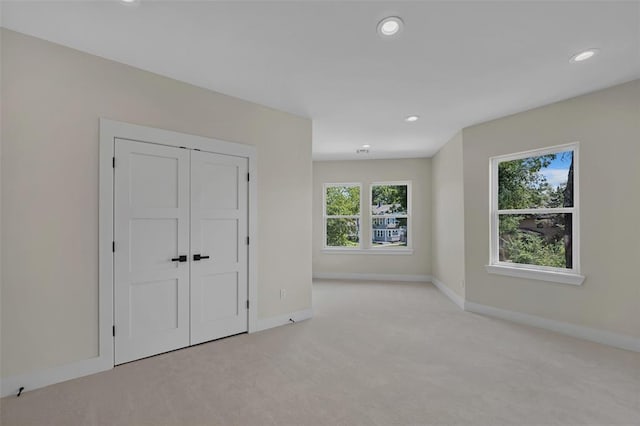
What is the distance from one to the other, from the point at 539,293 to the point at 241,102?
13.8ft

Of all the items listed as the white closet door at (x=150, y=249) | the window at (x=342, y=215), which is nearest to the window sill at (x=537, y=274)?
the window at (x=342, y=215)

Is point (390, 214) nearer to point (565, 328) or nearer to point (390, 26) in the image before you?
point (565, 328)

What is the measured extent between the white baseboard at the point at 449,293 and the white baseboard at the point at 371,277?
0.28 meters

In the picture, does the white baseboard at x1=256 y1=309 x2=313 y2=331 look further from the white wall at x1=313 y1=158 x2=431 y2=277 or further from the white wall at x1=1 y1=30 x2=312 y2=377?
the white wall at x1=313 y1=158 x2=431 y2=277

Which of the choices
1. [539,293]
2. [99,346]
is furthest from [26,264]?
[539,293]

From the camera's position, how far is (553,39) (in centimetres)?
236

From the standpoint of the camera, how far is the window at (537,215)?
11.9 feet

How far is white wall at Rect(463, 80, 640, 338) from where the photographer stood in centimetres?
312

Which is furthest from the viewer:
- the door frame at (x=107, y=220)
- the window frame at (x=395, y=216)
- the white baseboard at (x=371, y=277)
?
the window frame at (x=395, y=216)

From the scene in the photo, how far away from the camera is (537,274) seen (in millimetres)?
3770

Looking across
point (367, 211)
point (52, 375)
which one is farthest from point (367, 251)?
point (52, 375)

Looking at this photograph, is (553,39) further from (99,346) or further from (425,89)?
(99,346)

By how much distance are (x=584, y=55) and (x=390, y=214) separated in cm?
458

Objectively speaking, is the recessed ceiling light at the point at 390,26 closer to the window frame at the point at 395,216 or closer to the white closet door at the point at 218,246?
the white closet door at the point at 218,246
